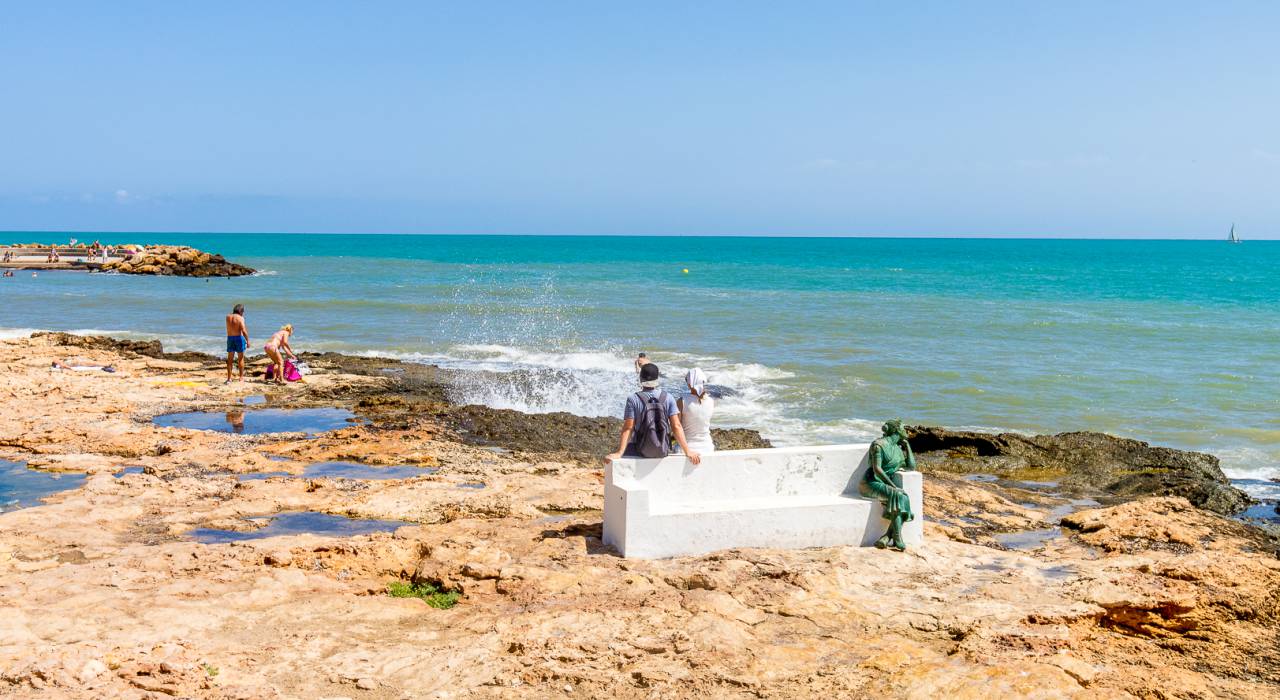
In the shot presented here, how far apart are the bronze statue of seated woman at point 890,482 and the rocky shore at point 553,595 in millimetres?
285

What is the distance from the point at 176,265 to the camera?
57188mm

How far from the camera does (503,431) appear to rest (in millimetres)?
13984

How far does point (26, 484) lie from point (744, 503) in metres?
Answer: 7.28

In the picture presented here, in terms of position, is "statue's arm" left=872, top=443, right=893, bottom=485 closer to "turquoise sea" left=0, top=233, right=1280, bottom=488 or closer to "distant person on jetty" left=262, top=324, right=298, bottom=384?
"turquoise sea" left=0, top=233, right=1280, bottom=488

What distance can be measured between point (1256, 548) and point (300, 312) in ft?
110

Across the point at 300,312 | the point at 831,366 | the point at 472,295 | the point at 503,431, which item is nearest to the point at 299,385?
the point at 503,431

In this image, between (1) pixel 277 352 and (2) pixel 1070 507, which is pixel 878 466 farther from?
(1) pixel 277 352

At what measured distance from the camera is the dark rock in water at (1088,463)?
39.3 ft

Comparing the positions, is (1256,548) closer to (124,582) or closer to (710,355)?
(124,582)

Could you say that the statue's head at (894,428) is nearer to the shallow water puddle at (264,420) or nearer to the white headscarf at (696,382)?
the white headscarf at (696,382)

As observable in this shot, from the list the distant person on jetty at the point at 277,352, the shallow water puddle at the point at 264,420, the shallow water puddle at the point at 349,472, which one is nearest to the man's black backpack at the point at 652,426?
the shallow water puddle at the point at 349,472

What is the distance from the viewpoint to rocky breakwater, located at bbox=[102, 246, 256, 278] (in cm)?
5619

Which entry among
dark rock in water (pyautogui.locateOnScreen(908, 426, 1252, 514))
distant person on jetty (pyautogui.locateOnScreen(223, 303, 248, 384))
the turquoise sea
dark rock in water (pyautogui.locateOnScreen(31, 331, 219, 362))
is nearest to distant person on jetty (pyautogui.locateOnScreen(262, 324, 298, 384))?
distant person on jetty (pyautogui.locateOnScreen(223, 303, 248, 384))

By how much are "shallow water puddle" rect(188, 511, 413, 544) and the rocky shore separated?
0.11 m
